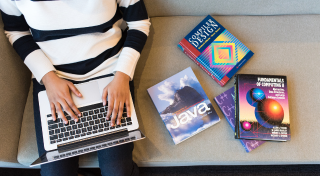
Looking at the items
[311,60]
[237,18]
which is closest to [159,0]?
[237,18]

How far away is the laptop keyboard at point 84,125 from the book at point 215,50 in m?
0.46

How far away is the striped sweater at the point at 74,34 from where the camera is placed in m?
0.78

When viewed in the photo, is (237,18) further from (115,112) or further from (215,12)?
(115,112)

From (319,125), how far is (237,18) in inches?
25.4

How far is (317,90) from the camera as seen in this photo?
994mm

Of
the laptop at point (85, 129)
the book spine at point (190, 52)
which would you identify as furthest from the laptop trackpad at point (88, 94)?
the book spine at point (190, 52)

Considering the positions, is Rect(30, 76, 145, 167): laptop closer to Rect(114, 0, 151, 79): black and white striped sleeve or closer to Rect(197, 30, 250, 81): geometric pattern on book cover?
Rect(114, 0, 151, 79): black and white striped sleeve

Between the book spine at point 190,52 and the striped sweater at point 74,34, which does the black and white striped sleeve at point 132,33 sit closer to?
the striped sweater at point 74,34

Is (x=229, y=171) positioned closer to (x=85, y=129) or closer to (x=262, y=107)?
(x=262, y=107)

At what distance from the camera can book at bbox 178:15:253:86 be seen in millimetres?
1016

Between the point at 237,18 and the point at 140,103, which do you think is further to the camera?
the point at 237,18

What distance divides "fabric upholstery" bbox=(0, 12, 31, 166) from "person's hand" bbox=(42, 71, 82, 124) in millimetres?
198

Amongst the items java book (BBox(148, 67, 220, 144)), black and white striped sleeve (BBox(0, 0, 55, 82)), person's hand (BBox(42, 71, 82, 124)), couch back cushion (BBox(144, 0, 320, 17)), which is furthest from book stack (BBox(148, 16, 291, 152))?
black and white striped sleeve (BBox(0, 0, 55, 82))

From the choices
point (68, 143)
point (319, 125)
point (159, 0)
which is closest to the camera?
point (68, 143)
